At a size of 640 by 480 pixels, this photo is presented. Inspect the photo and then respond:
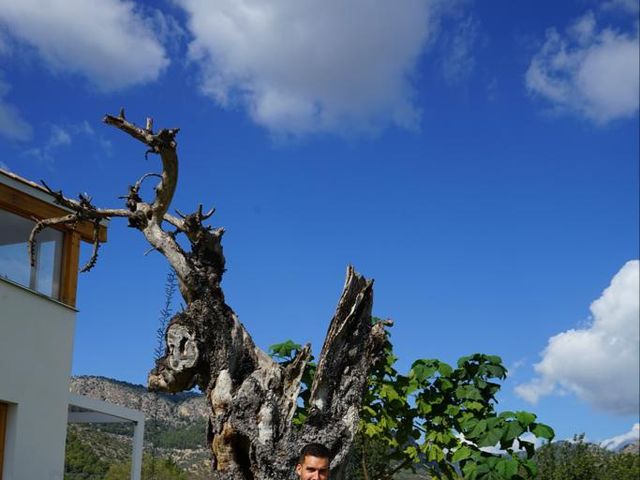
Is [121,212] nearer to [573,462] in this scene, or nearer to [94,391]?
[573,462]

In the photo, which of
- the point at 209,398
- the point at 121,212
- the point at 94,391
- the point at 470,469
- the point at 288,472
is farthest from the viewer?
the point at 94,391

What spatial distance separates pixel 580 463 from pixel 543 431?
16.2 metres

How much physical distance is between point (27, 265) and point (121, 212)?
485cm

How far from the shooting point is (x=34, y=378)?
42.5ft

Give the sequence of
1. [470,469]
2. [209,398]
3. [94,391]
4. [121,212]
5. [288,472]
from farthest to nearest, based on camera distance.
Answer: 1. [94,391]
2. [470,469]
3. [121,212]
4. [209,398]
5. [288,472]

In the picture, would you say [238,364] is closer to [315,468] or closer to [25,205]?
[315,468]

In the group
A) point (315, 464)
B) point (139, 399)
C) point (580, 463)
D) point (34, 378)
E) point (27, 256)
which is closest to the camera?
point (315, 464)

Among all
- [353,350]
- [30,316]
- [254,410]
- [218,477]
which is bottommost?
[218,477]

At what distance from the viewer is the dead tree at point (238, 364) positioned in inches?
310

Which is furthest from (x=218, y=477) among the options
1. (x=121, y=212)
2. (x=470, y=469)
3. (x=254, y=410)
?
(x=470, y=469)

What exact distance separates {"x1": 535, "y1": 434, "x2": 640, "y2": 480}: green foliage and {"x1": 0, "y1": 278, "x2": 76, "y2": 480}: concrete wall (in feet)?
46.8

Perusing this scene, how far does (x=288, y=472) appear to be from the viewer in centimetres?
761

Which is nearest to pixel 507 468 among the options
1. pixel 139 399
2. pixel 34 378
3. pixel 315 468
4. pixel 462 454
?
pixel 462 454

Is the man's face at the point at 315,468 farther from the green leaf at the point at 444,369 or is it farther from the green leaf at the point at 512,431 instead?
the green leaf at the point at 444,369
